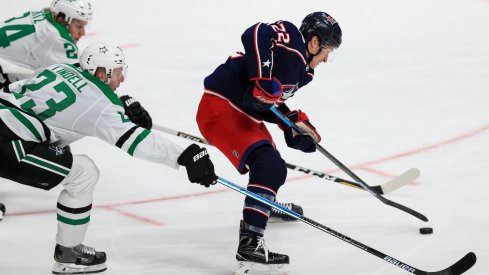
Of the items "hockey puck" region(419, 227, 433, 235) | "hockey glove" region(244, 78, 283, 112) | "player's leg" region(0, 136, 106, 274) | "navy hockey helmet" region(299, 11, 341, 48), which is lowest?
"player's leg" region(0, 136, 106, 274)

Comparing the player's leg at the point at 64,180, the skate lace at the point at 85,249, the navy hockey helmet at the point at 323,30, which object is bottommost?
the skate lace at the point at 85,249

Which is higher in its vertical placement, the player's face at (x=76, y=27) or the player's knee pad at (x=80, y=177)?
the player's face at (x=76, y=27)

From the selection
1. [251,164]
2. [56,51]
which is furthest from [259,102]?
[56,51]

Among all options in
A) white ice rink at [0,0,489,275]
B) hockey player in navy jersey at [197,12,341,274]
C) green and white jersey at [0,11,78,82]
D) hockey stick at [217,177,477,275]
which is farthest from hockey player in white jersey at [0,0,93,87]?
hockey stick at [217,177,477,275]

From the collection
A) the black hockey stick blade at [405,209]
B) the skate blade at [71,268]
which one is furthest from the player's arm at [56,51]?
the black hockey stick blade at [405,209]

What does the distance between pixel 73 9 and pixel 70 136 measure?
4.93ft

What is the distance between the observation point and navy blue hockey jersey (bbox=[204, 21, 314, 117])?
3.49 m

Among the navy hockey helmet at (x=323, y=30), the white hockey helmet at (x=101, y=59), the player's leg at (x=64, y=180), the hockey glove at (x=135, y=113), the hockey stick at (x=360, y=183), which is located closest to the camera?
the player's leg at (x=64, y=180)

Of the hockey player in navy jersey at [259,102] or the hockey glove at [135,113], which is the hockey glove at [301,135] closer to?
the hockey player in navy jersey at [259,102]

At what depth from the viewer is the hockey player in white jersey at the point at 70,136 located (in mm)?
3123

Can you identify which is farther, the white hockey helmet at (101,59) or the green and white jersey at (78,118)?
the white hockey helmet at (101,59)

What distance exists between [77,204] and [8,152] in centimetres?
33

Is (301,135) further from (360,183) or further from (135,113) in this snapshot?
(135,113)

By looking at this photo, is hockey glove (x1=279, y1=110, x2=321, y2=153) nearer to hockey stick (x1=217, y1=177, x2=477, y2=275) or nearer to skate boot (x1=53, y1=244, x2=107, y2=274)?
hockey stick (x1=217, y1=177, x2=477, y2=275)
